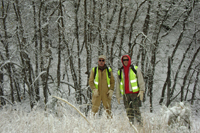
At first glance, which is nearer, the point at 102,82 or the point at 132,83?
the point at 132,83

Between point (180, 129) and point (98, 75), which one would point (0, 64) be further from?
point (180, 129)

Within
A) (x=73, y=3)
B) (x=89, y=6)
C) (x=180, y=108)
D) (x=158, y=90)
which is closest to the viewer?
(x=180, y=108)

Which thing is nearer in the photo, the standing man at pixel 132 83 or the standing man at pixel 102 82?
the standing man at pixel 132 83

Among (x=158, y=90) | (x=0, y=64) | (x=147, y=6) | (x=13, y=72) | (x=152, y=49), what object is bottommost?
(x=158, y=90)

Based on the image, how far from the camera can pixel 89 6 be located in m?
8.69

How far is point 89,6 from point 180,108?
772 cm

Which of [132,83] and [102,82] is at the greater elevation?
[132,83]

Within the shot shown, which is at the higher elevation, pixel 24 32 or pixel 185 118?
pixel 24 32

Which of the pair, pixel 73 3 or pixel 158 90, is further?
pixel 158 90

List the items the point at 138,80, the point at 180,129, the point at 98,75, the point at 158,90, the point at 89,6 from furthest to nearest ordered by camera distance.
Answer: the point at 158,90, the point at 89,6, the point at 98,75, the point at 138,80, the point at 180,129

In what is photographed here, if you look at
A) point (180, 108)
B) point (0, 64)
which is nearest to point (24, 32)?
point (0, 64)

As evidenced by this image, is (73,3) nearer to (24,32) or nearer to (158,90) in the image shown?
(24,32)

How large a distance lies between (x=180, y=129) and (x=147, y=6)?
24.5 ft

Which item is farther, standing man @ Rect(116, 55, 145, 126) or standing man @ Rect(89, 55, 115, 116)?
standing man @ Rect(89, 55, 115, 116)
